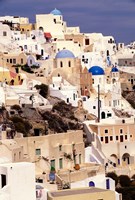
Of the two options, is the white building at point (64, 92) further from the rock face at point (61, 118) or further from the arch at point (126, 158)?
the arch at point (126, 158)

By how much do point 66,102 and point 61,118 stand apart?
3.28 metres

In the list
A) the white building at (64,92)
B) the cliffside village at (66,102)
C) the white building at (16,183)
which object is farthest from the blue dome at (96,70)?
the white building at (16,183)

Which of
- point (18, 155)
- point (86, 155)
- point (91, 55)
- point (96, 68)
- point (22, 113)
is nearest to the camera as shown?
point (18, 155)

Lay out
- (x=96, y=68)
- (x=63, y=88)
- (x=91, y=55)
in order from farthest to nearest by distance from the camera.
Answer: (x=91, y=55), (x=96, y=68), (x=63, y=88)

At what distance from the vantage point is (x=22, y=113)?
1373 inches

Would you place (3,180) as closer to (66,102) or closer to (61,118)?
(61,118)

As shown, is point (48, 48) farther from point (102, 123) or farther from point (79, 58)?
point (102, 123)

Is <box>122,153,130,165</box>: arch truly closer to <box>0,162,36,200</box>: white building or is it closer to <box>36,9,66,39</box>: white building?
<box>0,162,36,200</box>: white building

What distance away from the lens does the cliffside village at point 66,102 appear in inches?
746

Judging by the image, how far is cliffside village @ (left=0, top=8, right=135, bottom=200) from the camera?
62.2 feet

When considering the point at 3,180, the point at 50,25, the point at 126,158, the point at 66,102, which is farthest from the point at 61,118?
the point at 3,180

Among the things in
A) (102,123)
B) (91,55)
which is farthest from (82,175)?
(91,55)

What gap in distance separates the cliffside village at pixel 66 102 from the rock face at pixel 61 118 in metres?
0.53

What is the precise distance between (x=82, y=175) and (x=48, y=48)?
2247 centimetres
